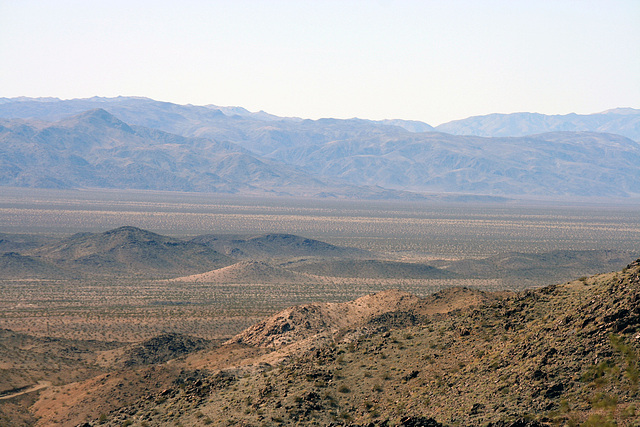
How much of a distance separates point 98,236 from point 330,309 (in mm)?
72542

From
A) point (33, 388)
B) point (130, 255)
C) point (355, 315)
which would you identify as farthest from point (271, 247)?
point (33, 388)

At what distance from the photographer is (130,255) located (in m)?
97.5

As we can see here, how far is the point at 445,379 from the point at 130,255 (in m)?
83.9

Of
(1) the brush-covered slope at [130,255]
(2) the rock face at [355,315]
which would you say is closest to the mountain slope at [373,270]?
(1) the brush-covered slope at [130,255]

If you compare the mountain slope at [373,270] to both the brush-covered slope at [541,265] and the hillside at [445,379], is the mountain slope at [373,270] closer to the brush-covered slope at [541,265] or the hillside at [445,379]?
the brush-covered slope at [541,265]

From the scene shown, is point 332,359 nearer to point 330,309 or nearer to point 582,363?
point 582,363

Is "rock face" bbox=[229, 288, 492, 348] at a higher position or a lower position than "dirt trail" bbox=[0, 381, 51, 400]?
higher

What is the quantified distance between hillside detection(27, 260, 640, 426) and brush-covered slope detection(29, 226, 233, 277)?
62.6 metres

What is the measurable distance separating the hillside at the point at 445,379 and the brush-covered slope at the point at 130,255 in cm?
6261

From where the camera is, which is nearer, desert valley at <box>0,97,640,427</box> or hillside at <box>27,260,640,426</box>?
hillside at <box>27,260,640,426</box>

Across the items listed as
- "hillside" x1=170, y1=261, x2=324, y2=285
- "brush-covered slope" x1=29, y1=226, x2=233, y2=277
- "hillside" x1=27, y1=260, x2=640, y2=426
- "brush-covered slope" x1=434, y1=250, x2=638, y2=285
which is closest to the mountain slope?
"hillside" x1=170, y1=261, x2=324, y2=285

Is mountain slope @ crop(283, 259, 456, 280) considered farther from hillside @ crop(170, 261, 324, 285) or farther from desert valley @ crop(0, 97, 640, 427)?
hillside @ crop(170, 261, 324, 285)

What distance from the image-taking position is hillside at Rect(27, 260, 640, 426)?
16281mm

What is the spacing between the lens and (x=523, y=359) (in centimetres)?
1881
